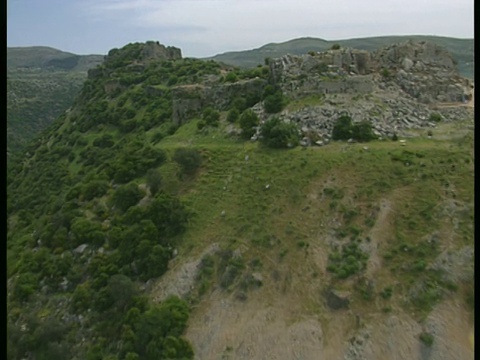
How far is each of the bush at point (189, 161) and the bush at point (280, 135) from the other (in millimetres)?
1976

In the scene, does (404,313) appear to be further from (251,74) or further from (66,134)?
(66,134)

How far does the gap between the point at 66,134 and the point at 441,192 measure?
2058 centimetres

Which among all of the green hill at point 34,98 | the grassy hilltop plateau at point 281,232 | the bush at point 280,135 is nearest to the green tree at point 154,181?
the grassy hilltop plateau at point 281,232

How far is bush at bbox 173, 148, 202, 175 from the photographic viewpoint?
14.6 metres

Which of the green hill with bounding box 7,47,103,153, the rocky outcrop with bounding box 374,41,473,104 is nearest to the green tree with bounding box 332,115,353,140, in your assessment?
the rocky outcrop with bounding box 374,41,473,104

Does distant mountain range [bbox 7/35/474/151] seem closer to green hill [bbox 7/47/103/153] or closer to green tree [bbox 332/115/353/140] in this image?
green hill [bbox 7/47/103/153]

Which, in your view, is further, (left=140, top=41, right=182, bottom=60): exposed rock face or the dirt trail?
(left=140, top=41, right=182, bottom=60): exposed rock face

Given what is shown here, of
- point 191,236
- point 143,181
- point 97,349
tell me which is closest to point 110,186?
point 143,181

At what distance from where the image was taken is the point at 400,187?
12.1 m

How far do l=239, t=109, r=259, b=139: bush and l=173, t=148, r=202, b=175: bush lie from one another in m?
1.71

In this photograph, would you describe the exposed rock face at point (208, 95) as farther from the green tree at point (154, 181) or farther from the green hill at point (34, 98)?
the green hill at point (34, 98)

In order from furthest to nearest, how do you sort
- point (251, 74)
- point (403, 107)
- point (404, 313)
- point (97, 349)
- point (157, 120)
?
point (157, 120) < point (251, 74) < point (403, 107) < point (97, 349) < point (404, 313)

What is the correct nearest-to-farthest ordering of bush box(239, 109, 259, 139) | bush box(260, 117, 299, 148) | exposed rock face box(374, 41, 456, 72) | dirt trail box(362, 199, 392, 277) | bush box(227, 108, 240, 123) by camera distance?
dirt trail box(362, 199, 392, 277) → bush box(260, 117, 299, 148) → bush box(239, 109, 259, 139) → bush box(227, 108, 240, 123) → exposed rock face box(374, 41, 456, 72)

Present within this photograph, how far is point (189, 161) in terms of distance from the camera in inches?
572
